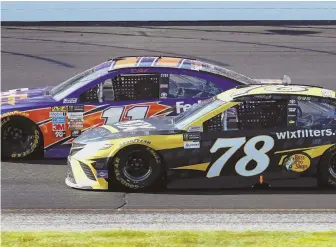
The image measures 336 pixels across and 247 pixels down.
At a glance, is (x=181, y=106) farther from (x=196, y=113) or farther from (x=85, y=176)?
(x=85, y=176)

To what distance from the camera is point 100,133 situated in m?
10.9

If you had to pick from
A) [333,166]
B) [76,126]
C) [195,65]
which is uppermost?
[195,65]

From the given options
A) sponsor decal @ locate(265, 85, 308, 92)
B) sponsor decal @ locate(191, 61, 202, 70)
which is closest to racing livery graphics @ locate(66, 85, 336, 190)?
sponsor decal @ locate(265, 85, 308, 92)

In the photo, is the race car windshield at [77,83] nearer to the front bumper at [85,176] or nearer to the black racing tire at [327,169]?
the front bumper at [85,176]

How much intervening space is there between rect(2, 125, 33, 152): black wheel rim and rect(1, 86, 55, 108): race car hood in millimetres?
372

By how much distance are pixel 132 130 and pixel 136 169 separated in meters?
0.52

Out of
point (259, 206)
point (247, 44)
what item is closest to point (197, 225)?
point (259, 206)

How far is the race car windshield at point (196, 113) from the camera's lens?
34.5 ft

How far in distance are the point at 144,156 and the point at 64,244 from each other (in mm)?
2426

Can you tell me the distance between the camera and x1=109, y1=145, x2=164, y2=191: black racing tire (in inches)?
406

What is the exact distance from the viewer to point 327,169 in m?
10.3

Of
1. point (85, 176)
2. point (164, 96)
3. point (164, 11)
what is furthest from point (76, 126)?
point (164, 11)

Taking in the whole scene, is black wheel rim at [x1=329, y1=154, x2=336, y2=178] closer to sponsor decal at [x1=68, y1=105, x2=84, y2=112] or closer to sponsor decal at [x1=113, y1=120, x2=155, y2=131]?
sponsor decal at [x1=113, y1=120, x2=155, y2=131]

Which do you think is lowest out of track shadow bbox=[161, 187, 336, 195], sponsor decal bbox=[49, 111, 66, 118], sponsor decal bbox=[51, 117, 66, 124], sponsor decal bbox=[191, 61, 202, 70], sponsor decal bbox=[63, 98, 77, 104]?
track shadow bbox=[161, 187, 336, 195]
